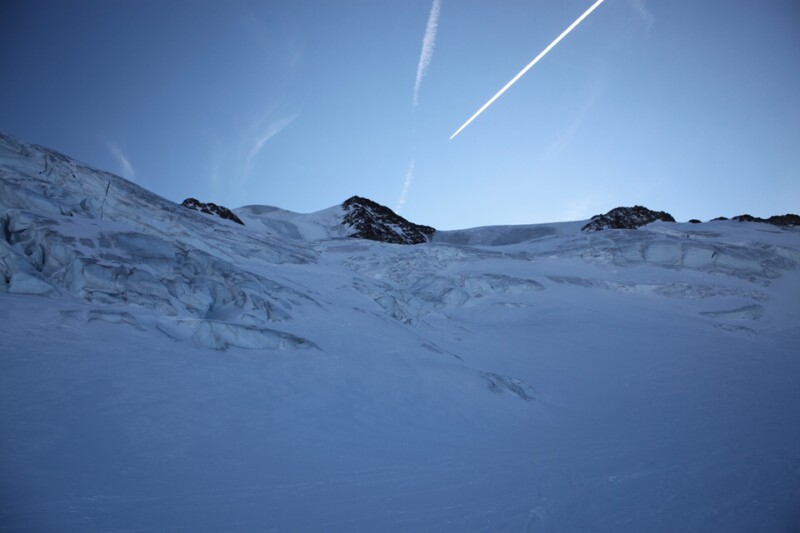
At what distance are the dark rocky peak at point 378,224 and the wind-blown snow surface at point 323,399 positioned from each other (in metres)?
34.0

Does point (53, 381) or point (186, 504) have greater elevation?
point (53, 381)

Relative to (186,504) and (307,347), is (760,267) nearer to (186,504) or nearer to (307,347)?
(307,347)

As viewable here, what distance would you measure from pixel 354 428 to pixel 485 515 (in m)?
3.39

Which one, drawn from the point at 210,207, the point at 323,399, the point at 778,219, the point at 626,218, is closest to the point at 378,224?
the point at 210,207

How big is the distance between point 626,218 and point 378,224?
34696 mm

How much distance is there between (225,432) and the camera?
652cm

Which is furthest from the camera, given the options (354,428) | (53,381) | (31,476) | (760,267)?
(760,267)

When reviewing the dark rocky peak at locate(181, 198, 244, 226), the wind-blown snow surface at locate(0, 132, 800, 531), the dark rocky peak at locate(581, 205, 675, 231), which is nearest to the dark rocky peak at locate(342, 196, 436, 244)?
the dark rocky peak at locate(181, 198, 244, 226)

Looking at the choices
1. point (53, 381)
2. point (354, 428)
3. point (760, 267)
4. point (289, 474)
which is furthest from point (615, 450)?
point (760, 267)

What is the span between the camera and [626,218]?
2281 inches

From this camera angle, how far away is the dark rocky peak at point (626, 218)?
187ft

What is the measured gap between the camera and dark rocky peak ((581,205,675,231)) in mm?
57000

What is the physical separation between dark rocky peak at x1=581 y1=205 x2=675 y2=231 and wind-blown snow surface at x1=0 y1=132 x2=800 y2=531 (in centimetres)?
3846

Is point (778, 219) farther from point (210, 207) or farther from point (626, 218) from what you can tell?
point (210, 207)
